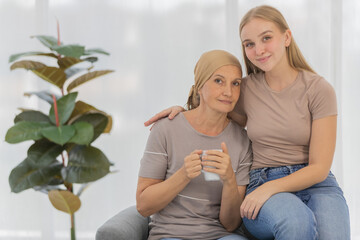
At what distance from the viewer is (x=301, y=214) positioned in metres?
1.55

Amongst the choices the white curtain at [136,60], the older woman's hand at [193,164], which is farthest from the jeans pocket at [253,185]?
the white curtain at [136,60]

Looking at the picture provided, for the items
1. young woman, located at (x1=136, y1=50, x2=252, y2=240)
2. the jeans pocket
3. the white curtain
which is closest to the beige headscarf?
young woman, located at (x1=136, y1=50, x2=252, y2=240)

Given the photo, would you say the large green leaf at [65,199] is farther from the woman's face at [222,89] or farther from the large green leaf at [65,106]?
the woman's face at [222,89]

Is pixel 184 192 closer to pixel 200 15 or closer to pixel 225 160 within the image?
pixel 225 160

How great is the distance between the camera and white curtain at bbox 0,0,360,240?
10.4ft

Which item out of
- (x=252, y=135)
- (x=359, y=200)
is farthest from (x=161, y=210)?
(x=359, y=200)

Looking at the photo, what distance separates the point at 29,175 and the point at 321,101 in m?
1.18

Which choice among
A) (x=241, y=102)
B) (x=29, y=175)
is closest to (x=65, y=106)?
(x=29, y=175)

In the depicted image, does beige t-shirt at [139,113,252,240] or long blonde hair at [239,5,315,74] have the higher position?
long blonde hair at [239,5,315,74]

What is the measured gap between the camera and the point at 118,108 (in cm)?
324

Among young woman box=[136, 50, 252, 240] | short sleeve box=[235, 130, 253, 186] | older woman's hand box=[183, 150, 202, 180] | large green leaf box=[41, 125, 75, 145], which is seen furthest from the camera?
short sleeve box=[235, 130, 253, 186]

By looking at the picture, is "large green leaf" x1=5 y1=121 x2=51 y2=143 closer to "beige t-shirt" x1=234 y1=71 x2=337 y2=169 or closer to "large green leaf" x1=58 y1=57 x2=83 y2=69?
"large green leaf" x1=58 y1=57 x2=83 y2=69

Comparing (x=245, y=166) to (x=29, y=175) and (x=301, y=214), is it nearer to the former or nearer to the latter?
(x=301, y=214)

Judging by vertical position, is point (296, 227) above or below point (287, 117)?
below
